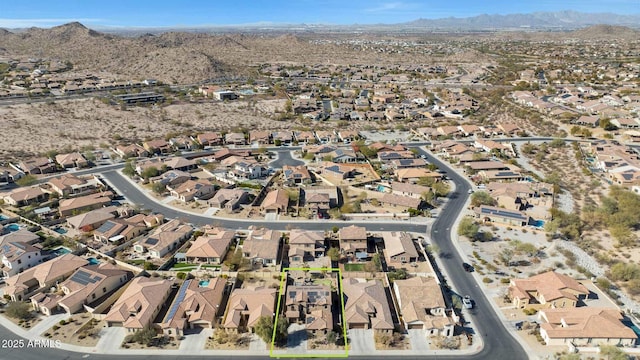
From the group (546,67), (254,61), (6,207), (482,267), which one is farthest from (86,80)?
(546,67)

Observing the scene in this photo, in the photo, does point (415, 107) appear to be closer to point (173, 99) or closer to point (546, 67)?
point (173, 99)

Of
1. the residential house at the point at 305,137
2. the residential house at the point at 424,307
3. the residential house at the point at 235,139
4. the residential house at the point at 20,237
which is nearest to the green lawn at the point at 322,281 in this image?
the residential house at the point at 424,307

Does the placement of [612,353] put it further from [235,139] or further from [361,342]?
[235,139]

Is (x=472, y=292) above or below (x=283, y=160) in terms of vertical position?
below

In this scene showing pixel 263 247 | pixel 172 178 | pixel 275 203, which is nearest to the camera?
pixel 263 247

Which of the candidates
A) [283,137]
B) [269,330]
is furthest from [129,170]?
[269,330]

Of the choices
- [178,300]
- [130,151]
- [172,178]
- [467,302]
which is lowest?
[467,302]

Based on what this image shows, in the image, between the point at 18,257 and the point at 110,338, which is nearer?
the point at 110,338

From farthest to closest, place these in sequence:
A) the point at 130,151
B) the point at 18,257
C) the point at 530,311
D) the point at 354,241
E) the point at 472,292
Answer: the point at 130,151 < the point at 354,241 < the point at 18,257 < the point at 472,292 < the point at 530,311
